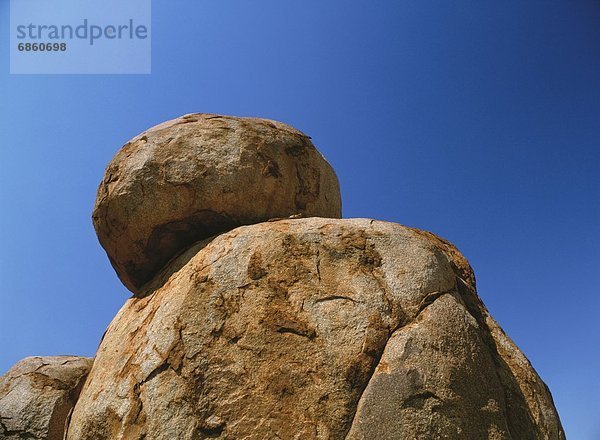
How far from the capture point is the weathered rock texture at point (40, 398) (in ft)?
16.4

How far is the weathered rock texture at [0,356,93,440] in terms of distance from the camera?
5.01 meters

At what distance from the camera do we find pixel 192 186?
4.75 metres

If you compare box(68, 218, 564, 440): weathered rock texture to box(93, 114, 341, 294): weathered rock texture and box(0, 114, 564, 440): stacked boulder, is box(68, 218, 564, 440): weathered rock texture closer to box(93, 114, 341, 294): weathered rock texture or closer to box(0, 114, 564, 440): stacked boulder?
box(0, 114, 564, 440): stacked boulder

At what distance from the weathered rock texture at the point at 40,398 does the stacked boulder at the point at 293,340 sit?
2.61 ft

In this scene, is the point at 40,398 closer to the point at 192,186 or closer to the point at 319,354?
the point at 192,186

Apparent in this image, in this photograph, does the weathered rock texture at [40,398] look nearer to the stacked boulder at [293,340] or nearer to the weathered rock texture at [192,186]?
the stacked boulder at [293,340]

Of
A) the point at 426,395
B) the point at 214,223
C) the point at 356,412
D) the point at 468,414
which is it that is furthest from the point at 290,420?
the point at 214,223

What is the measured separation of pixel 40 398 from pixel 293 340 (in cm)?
289

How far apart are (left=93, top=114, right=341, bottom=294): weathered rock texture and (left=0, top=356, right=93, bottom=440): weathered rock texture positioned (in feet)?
3.43

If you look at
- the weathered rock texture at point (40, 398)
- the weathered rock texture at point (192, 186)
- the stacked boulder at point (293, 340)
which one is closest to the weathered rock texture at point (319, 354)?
the stacked boulder at point (293, 340)

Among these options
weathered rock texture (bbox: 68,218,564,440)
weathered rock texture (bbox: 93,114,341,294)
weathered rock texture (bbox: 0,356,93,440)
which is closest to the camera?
weathered rock texture (bbox: 68,218,564,440)

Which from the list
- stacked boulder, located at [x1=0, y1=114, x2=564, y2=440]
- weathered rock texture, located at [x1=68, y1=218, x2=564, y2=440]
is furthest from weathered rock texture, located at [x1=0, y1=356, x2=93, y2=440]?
weathered rock texture, located at [x1=68, y1=218, x2=564, y2=440]

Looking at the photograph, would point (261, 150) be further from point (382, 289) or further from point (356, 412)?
point (356, 412)

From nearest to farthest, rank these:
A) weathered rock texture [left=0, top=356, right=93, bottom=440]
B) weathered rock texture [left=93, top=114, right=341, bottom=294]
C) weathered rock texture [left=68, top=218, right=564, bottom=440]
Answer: weathered rock texture [left=68, top=218, right=564, bottom=440], weathered rock texture [left=93, top=114, right=341, bottom=294], weathered rock texture [left=0, top=356, right=93, bottom=440]
